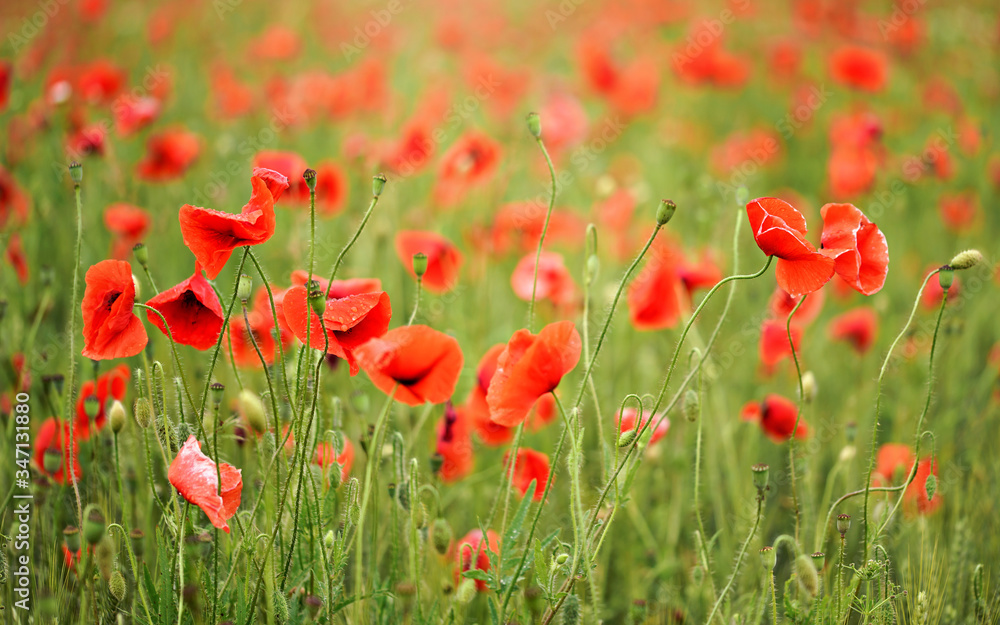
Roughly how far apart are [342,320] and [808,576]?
2.70ft

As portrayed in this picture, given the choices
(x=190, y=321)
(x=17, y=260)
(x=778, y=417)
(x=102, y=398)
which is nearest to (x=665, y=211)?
(x=190, y=321)

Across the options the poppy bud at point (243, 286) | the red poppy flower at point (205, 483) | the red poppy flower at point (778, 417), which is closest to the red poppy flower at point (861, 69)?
the red poppy flower at point (778, 417)

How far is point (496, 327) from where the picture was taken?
9.09 feet

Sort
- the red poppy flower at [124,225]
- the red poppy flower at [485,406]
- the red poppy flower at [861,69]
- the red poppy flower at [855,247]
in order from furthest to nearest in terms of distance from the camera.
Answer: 1. the red poppy flower at [861,69]
2. the red poppy flower at [124,225]
3. the red poppy flower at [485,406]
4. the red poppy flower at [855,247]

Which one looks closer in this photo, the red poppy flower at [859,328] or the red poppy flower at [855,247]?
the red poppy flower at [855,247]

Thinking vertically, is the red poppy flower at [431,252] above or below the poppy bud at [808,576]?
above

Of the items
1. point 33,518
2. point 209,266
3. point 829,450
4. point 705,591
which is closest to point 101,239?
A: point 33,518

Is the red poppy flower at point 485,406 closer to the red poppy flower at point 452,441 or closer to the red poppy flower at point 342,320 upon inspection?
the red poppy flower at point 452,441

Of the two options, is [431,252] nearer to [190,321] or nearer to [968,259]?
[190,321]

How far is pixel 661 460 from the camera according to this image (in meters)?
2.07

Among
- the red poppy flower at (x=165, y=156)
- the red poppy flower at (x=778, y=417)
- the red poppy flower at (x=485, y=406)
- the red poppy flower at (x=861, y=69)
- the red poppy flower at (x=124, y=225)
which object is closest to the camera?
the red poppy flower at (x=485, y=406)

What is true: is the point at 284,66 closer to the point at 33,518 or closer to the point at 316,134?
the point at 316,134

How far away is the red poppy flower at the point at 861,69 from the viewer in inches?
145

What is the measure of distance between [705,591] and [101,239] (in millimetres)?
2411
